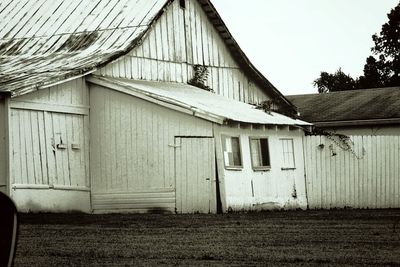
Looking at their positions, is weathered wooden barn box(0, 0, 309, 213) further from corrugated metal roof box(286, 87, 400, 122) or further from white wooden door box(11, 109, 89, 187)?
corrugated metal roof box(286, 87, 400, 122)

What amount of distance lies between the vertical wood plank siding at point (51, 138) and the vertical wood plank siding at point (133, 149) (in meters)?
0.40

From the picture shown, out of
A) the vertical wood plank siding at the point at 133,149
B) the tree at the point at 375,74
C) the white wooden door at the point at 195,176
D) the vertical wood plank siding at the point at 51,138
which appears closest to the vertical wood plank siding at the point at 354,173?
the white wooden door at the point at 195,176

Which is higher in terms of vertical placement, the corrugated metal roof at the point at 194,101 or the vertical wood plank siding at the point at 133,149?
the corrugated metal roof at the point at 194,101

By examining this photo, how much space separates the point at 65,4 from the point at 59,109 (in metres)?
7.11

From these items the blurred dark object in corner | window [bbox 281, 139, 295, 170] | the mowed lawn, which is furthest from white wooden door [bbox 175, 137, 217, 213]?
the blurred dark object in corner

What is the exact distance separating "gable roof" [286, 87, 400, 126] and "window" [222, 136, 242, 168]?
13105 millimetres

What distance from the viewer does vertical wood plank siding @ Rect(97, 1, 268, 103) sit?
30.4 meters

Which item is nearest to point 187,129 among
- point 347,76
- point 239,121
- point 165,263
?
point 239,121

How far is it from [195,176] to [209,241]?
10.9 meters

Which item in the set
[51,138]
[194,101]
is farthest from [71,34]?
[51,138]

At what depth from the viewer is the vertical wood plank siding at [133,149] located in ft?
88.6

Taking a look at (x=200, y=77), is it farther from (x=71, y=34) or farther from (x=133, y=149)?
(x=133, y=149)

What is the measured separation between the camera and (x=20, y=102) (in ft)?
83.7

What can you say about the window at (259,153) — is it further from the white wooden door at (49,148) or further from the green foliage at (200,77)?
the white wooden door at (49,148)
